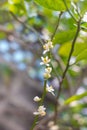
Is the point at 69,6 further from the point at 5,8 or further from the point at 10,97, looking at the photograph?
the point at 10,97

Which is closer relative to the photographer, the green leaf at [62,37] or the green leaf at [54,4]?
the green leaf at [54,4]

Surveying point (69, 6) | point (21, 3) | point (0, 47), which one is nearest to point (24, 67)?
point (0, 47)

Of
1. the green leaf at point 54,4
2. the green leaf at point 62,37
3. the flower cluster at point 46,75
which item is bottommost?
the flower cluster at point 46,75

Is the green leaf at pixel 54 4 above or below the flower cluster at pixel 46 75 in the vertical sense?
above

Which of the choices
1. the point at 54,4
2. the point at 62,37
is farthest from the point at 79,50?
the point at 54,4

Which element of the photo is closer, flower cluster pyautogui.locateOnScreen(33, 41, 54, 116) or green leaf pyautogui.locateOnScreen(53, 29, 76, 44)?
flower cluster pyautogui.locateOnScreen(33, 41, 54, 116)

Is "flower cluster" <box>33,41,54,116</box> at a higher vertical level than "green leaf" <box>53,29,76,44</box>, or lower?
lower

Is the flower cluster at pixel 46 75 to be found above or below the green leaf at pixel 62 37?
below

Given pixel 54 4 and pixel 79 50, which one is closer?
pixel 54 4

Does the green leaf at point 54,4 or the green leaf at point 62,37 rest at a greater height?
the green leaf at point 62,37

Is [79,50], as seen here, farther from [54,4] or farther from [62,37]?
[54,4]

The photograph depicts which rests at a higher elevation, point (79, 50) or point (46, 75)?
point (79, 50)
